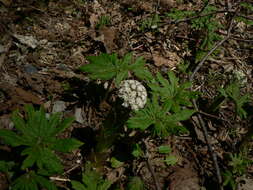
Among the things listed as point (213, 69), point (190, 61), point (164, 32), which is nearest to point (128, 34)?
point (164, 32)

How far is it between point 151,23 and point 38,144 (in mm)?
2730

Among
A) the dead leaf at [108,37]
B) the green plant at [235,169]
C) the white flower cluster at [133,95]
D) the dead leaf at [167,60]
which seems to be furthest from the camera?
the dead leaf at [167,60]

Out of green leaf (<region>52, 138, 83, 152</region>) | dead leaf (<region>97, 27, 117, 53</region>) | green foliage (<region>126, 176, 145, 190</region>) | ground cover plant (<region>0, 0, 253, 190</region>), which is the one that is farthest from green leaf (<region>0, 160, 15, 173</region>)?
dead leaf (<region>97, 27, 117, 53</region>)

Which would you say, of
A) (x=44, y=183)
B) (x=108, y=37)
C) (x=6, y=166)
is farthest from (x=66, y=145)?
(x=108, y=37)

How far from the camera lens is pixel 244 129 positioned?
3.68 m

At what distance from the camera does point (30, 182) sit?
230 centimetres

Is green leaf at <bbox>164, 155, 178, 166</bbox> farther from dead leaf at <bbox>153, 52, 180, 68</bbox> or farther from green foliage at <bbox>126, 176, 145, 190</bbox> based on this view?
dead leaf at <bbox>153, 52, 180, 68</bbox>

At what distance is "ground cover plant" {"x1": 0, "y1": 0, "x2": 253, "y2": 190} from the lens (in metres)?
2.49

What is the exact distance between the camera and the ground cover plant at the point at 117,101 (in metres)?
2.49

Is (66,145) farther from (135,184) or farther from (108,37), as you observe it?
(108,37)

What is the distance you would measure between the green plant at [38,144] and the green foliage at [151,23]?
2.39 m

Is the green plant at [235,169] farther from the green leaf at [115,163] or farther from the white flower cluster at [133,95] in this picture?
the white flower cluster at [133,95]

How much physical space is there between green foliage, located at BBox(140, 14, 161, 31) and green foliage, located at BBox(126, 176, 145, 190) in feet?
7.68

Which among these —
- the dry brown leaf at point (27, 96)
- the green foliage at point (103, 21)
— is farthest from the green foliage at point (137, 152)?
the green foliage at point (103, 21)
